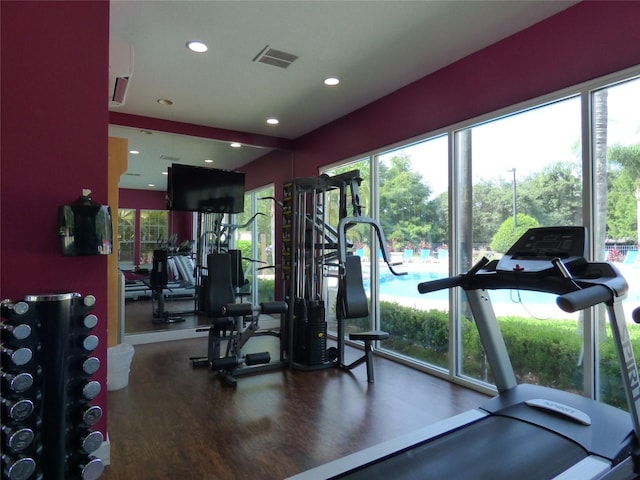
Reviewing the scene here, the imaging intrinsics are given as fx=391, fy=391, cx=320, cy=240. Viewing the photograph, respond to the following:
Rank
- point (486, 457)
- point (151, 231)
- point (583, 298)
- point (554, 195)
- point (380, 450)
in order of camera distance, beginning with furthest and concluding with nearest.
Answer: point (151, 231), point (554, 195), point (380, 450), point (486, 457), point (583, 298)

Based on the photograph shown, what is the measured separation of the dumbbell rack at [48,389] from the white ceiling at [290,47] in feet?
7.15

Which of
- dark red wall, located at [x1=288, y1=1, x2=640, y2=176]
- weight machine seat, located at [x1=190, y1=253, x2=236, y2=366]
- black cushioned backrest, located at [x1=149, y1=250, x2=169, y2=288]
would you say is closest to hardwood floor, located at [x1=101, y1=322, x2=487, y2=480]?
weight machine seat, located at [x1=190, y1=253, x2=236, y2=366]

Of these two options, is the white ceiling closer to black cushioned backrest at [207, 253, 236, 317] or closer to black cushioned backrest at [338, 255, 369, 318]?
black cushioned backrest at [207, 253, 236, 317]

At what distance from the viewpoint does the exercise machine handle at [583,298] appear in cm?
147

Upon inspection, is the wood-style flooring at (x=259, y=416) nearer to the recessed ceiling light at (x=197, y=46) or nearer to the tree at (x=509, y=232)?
the tree at (x=509, y=232)

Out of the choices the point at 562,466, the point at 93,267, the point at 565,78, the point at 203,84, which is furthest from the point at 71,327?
the point at 565,78

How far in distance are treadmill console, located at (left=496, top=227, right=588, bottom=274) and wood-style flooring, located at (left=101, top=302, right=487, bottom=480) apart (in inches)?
54.1

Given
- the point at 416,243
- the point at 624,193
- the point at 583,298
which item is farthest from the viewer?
the point at 416,243

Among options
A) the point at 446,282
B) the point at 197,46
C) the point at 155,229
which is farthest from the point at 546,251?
the point at 155,229

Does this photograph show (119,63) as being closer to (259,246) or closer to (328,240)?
(328,240)

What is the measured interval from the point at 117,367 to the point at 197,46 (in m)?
2.80

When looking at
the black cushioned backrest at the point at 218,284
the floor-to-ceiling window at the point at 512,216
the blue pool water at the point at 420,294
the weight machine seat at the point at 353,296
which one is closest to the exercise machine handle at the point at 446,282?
the floor-to-ceiling window at the point at 512,216

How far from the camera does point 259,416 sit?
287cm

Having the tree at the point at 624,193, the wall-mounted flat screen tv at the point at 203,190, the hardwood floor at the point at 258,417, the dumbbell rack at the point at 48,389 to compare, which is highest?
the wall-mounted flat screen tv at the point at 203,190
